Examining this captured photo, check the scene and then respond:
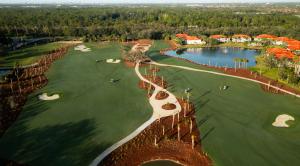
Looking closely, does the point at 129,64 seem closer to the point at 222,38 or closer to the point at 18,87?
the point at 18,87

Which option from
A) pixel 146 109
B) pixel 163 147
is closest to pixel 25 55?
pixel 146 109

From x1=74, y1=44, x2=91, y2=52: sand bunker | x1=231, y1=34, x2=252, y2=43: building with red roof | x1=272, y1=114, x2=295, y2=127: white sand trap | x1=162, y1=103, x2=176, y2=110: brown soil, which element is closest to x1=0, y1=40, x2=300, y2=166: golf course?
x1=272, y1=114, x2=295, y2=127: white sand trap

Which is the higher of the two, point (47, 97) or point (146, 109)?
point (47, 97)

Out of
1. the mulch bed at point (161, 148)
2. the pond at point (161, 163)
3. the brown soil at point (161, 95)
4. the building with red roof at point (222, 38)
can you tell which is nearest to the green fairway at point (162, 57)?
the building with red roof at point (222, 38)

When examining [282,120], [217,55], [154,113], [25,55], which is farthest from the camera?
[217,55]

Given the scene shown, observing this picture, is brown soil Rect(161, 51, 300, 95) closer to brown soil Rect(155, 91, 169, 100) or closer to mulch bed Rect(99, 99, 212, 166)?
brown soil Rect(155, 91, 169, 100)

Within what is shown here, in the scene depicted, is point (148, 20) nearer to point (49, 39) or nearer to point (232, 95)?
point (49, 39)

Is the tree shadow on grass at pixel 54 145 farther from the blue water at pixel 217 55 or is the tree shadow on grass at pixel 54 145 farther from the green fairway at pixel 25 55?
the blue water at pixel 217 55

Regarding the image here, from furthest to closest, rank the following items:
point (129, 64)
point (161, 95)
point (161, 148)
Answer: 1. point (129, 64)
2. point (161, 95)
3. point (161, 148)
